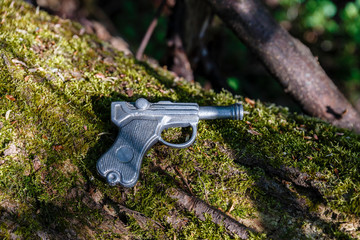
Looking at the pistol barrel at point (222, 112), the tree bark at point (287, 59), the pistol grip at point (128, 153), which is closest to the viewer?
the pistol grip at point (128, 153)

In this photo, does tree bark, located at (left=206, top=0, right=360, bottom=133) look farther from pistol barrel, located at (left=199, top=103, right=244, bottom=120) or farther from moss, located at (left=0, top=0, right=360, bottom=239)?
pistol barrel, located at (left=199, top=103, right=244, bottom=120)

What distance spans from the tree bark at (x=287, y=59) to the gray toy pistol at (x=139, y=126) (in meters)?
1.45

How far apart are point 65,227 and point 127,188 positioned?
23.5 inches

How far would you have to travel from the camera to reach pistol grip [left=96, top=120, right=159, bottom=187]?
2451 millimetres

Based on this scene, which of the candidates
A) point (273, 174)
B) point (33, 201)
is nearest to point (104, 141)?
point (33, 201)

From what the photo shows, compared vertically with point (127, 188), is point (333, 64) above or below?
above

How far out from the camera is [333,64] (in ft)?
23.0

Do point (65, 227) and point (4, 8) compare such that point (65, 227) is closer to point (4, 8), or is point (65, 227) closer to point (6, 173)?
point (6, 173)

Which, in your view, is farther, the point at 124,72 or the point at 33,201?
the point at 124,72

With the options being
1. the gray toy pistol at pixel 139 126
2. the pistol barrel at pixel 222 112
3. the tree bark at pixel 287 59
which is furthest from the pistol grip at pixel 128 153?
the tree bark at pixel 287 59

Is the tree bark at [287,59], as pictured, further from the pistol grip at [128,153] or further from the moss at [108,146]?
the pistol grip at [128,153]

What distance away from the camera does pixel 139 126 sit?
2674mm

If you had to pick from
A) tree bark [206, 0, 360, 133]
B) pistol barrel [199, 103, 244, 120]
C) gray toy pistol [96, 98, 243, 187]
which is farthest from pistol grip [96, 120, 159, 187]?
tree bark [206, 0, 360, 133]

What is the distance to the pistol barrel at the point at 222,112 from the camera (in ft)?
9.34
